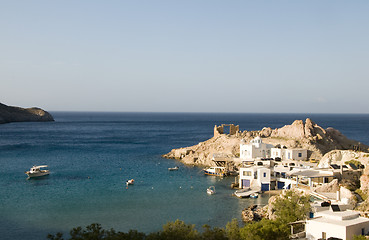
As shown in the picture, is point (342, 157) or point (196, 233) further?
point (342, 157)

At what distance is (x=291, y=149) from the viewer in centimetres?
7156

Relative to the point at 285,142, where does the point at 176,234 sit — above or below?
below

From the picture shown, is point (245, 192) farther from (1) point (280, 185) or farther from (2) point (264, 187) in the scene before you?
(1) point (280, 185)

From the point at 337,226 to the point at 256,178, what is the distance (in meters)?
31.2

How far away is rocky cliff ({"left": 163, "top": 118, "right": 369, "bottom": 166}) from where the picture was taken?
80.3 m

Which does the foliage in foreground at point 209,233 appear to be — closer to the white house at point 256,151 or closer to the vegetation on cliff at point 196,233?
the vegetation on cliff at point 196,233

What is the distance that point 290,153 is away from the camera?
71.3m

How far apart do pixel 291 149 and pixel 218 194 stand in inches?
900

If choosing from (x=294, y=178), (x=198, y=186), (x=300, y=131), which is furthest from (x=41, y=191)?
A: (x=300, y=131)

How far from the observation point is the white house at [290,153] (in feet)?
234

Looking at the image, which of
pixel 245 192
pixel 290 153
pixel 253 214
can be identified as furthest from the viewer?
pixel 290 153

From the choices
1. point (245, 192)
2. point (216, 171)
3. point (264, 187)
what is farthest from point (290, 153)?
point (245, 192)

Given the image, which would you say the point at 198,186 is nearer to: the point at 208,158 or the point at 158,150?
the point at 208,158

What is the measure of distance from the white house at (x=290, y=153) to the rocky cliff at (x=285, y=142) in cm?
559
